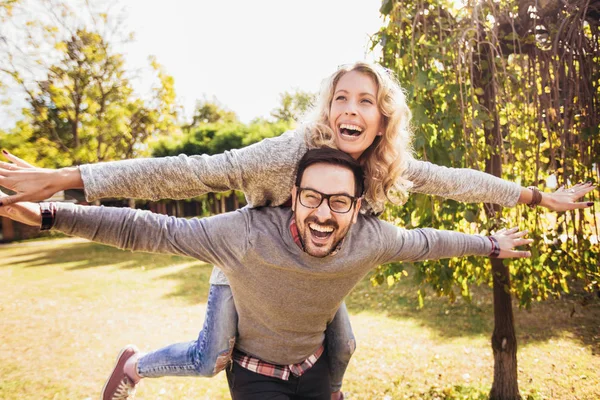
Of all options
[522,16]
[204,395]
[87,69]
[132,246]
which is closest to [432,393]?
[204,395]

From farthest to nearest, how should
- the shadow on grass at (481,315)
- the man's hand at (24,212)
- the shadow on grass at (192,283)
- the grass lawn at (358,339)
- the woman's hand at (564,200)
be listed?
1. the shadow on grass at (192,283)
2. the shadow on grass at (481,315)
3. the grass lawn at (358,339)
4. the woman's hand at (564,200)
5. the man's hand at (24,212)

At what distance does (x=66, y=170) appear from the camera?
1.29 meters

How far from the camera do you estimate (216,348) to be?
6.46 feet

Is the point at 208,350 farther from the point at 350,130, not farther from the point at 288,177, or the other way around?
the point at 350,130

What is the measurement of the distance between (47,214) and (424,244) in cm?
141

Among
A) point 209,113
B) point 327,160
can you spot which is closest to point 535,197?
point 327,160

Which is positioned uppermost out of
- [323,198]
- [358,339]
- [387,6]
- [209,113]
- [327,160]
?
[209,113]

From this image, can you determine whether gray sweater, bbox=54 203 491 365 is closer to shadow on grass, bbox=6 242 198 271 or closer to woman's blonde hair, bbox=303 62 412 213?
woman's blonde hair, bbox=303 62 412 213

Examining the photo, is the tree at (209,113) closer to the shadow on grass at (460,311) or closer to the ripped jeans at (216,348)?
the shadow on grass at (460,311)

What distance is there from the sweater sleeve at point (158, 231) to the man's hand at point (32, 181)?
0.06 meters

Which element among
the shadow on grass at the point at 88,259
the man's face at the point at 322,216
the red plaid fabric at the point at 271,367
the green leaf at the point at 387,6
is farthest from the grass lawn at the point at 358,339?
the green leaf at the point at 387,6

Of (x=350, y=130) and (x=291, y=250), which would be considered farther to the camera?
(x=350, y=130)

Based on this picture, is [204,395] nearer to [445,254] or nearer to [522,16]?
[445,254]

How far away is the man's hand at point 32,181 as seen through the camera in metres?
1.20
